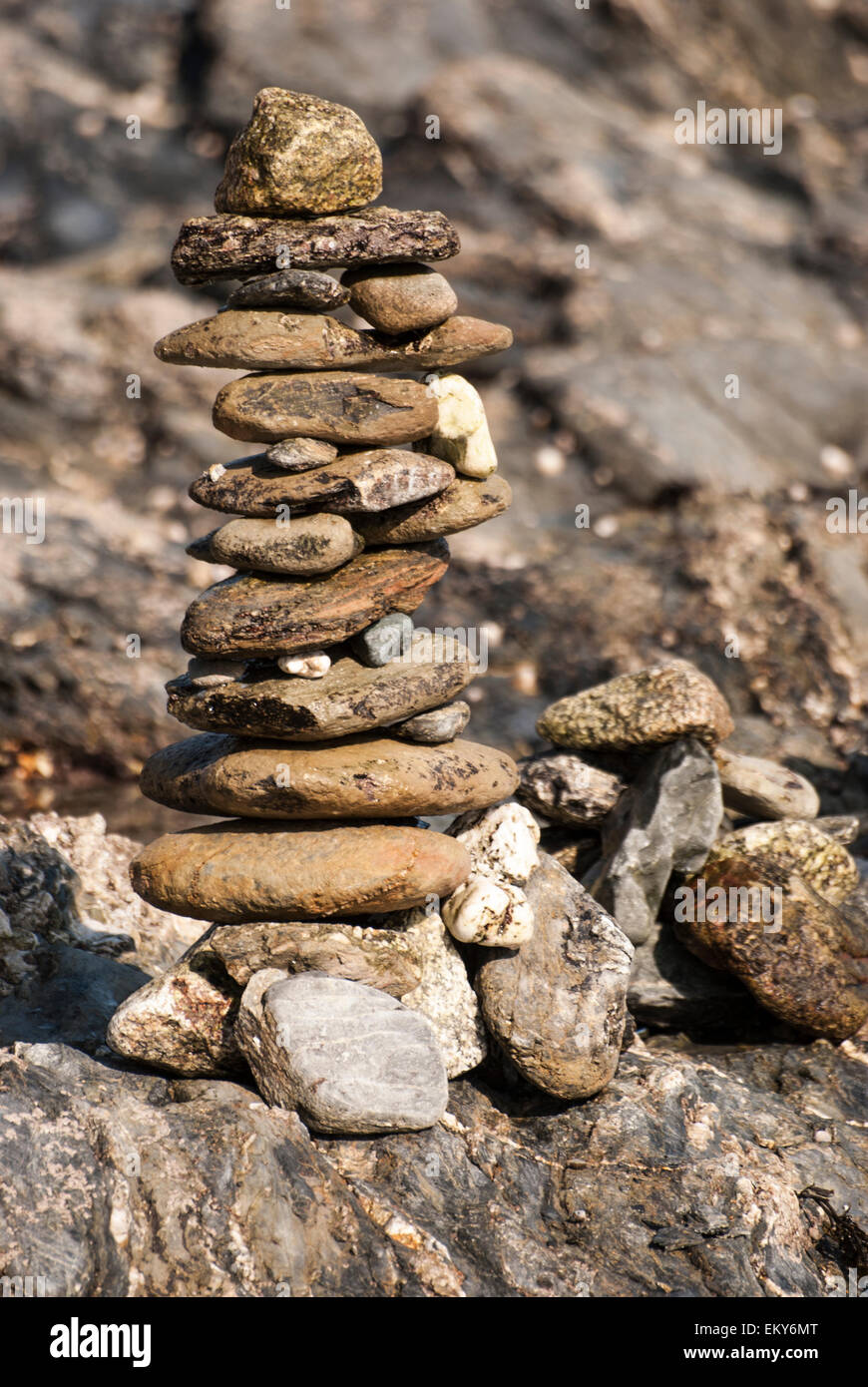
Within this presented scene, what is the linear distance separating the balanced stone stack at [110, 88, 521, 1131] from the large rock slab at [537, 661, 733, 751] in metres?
2.35

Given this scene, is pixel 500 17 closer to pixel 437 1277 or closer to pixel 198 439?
pixel 198 439

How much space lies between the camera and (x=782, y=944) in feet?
29.4

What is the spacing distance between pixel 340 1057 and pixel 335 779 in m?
1.67


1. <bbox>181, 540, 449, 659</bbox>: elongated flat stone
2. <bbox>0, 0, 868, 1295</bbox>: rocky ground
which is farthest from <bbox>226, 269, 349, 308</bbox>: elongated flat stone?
<bbox>0, 0, 868, 1295</bbox>: rocky ground

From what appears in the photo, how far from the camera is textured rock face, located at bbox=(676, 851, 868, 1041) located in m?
8.91

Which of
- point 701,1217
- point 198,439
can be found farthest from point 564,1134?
point 198,439

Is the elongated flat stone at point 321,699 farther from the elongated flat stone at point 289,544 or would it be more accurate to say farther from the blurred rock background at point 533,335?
the blurred rock background at point 533,335

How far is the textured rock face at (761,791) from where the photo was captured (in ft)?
33.7

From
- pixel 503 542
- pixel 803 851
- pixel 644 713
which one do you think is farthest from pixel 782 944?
pixel 503 542

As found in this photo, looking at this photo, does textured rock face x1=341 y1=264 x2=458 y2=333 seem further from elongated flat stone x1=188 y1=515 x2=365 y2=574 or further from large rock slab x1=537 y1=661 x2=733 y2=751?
large rock slab x1=537 y1=661 x2=733 y2=751

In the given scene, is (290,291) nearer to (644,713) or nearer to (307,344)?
(307,344)

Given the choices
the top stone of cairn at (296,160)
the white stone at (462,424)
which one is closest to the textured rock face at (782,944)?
the white stone at (462,424)

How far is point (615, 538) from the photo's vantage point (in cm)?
1969

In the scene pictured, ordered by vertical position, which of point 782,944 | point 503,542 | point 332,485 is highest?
point 332,485
